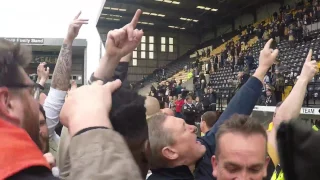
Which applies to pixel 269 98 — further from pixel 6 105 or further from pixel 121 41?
pixel 6 105

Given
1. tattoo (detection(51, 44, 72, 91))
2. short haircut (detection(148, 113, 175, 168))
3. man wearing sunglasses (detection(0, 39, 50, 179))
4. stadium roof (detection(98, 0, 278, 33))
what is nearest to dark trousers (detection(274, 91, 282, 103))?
tattoo (detection(51, 44, 72, 91))

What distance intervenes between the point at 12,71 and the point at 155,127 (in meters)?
1.06

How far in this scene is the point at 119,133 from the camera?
1201 millimetres

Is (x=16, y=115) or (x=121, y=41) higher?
(x=121, y=41)

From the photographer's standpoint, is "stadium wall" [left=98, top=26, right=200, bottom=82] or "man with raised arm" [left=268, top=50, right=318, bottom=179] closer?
"man with raised arm" [left=268, top=50, right=318, bottom=179]

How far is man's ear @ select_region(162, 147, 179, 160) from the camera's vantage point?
6.50 feet

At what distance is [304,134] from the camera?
0.72 meters

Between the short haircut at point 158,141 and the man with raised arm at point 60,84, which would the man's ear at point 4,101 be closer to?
the short haircut at point 158,141

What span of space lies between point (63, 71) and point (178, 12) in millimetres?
25842

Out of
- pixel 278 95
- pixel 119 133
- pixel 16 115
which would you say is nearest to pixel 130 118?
pixel 119 133

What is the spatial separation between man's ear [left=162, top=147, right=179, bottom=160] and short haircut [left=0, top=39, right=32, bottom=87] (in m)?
1.01

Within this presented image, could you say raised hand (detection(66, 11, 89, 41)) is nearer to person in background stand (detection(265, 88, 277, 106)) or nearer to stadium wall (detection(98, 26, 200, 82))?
person in background stand (detection(265, 88, 277, 106))

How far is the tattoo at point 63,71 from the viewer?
252 cm

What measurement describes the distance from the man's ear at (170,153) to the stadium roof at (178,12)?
23.2 metres
